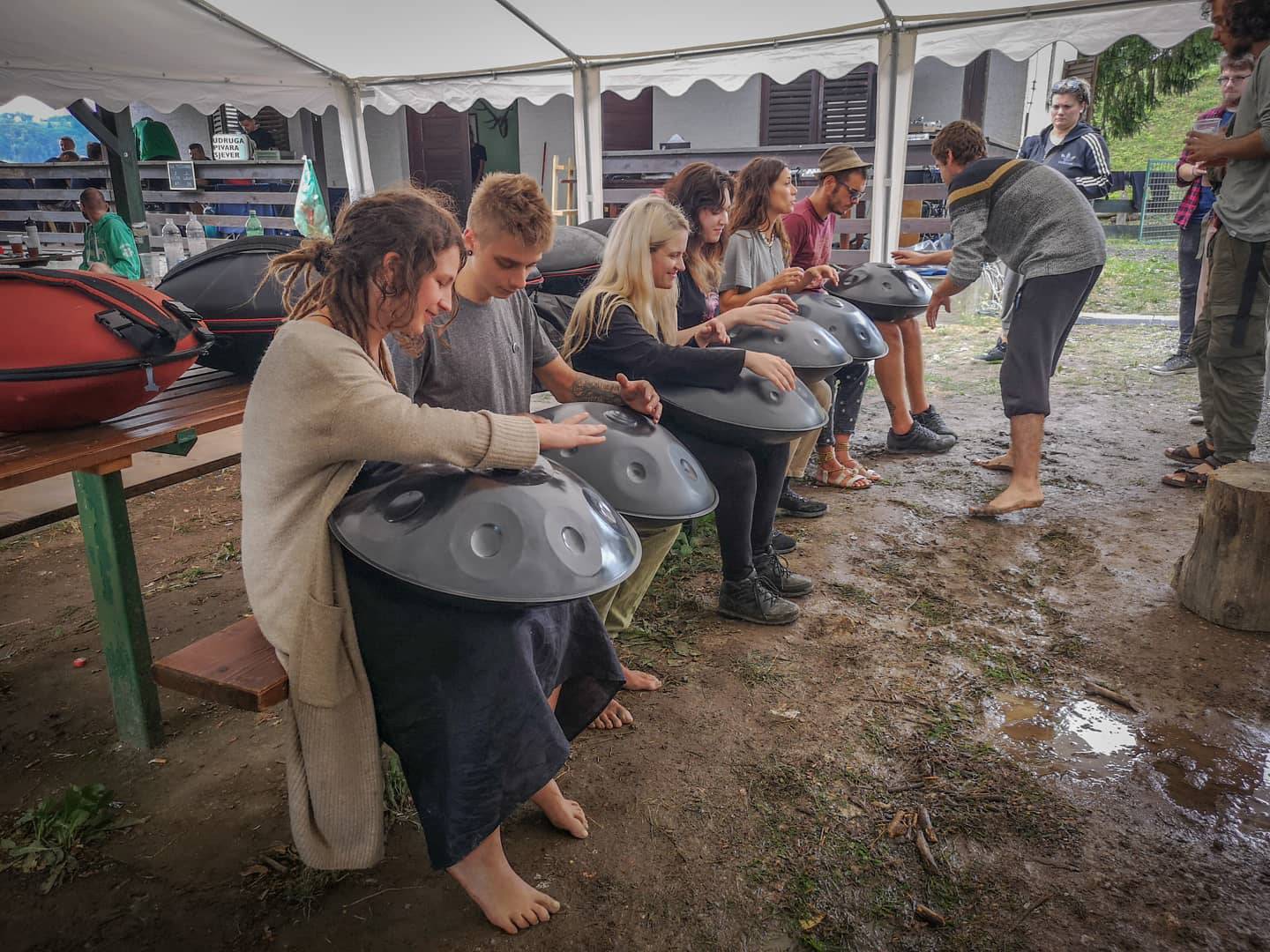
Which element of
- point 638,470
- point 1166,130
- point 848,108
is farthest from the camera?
point 1166,130

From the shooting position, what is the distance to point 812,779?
6.98 feet

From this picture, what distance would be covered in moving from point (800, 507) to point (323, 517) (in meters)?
2.72

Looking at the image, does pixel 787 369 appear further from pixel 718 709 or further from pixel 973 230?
pixel 973 230

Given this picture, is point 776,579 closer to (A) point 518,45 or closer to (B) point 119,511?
(B) point 119,511

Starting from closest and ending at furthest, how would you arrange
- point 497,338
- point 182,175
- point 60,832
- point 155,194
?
point 60,832
point 497,338
point 182,175
point 155,194

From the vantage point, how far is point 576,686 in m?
1.94

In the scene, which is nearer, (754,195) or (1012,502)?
(754,195)

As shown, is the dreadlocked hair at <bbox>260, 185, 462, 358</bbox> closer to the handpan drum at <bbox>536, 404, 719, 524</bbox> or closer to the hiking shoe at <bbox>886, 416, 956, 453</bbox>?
the handpan drum at <bbox>536, 404, 719, 524</bbox>

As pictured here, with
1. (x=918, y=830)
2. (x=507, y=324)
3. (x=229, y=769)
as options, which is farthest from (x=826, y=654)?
(x=229, y=769)

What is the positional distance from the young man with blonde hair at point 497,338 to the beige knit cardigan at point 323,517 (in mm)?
477

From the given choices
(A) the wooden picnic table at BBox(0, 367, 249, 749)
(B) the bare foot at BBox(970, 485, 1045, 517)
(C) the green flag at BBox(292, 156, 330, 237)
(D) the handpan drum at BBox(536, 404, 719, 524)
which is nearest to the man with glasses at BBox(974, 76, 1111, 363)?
(B) the bare foot at BBox(970, 485, 1045, 517)

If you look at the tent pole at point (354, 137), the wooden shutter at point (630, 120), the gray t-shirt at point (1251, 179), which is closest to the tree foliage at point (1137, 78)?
the wooden shutter at point (630, 120)

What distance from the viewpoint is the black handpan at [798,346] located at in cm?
290

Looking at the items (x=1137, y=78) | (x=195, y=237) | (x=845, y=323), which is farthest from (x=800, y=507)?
(x=1137, y=78)
